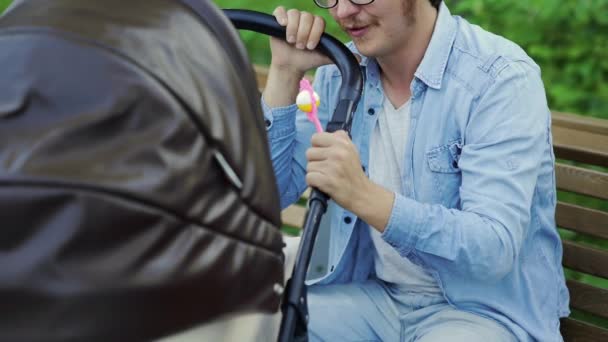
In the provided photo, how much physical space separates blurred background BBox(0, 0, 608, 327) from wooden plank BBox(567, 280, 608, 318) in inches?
72.3

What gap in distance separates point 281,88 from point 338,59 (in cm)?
29

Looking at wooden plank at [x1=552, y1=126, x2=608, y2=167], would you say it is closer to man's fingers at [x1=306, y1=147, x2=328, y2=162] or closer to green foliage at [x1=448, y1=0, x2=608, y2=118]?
man's fingers at [x1=306, y1=147, x2=328, y2=162]

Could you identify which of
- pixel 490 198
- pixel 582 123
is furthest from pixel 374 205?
pixel 582 123

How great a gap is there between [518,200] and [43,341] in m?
1.19

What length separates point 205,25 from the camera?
4.97ft

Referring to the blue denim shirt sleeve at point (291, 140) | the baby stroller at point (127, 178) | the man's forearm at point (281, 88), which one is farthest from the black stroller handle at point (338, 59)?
the baby stroller at point (127, 178)

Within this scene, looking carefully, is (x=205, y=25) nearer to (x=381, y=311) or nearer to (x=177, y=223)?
(x=177, y=223)

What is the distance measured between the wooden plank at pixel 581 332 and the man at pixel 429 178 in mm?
199

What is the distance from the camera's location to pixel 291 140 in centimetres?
251

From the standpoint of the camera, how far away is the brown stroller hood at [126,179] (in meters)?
1.19

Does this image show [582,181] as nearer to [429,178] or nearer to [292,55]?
[429,178]

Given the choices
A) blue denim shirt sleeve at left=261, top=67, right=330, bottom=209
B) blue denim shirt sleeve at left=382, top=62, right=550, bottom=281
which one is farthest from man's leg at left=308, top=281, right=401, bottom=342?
blue denim shirt sleeve at left=261, top=67, right=330, bottom=209

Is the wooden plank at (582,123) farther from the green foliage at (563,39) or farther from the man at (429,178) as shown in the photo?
the green foliage at (563,39)

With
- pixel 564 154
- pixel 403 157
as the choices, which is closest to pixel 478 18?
pixel 564 154
